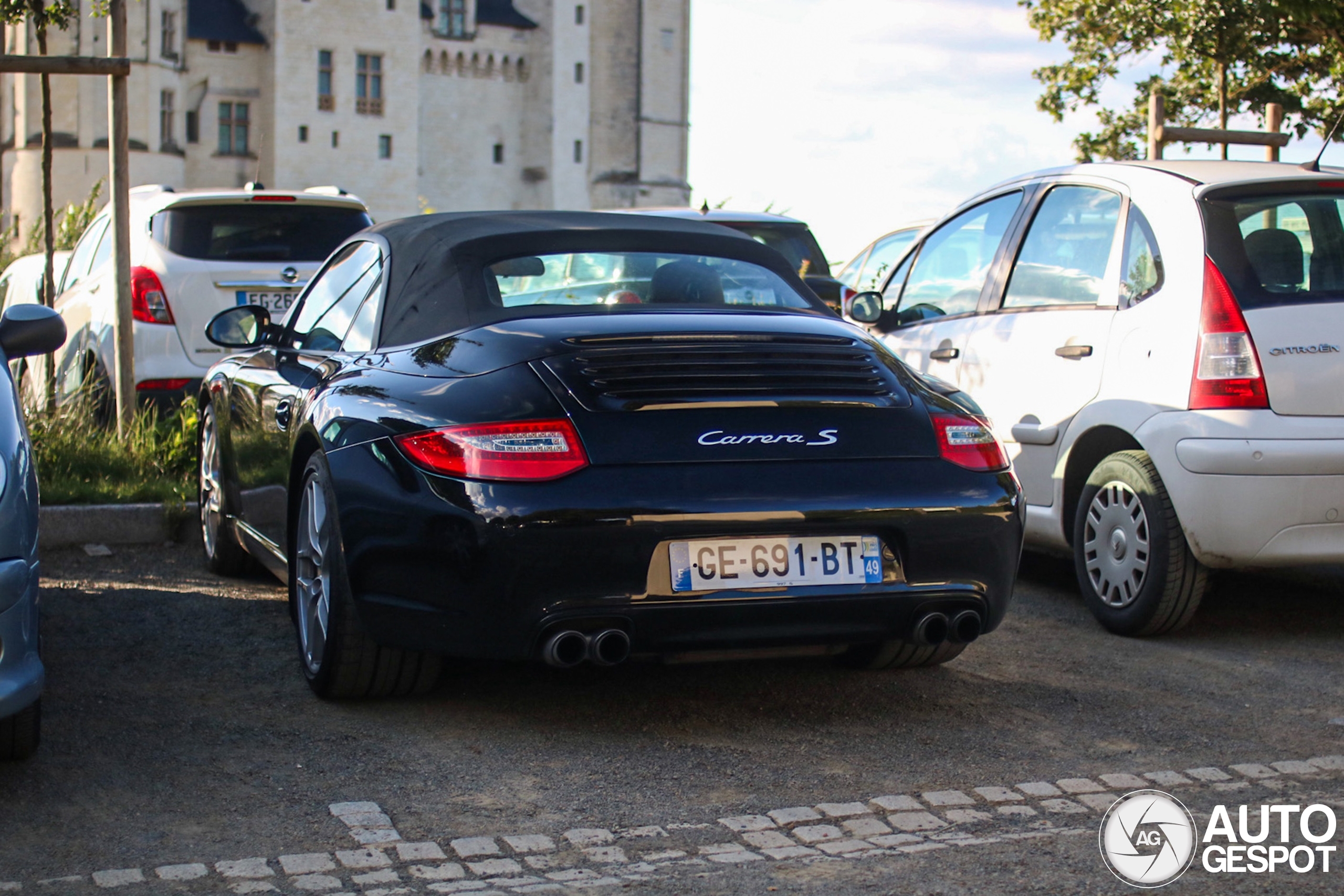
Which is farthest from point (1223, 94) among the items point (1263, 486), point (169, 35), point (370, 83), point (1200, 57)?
point (370, 83)

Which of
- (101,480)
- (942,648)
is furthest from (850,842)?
(101,480)

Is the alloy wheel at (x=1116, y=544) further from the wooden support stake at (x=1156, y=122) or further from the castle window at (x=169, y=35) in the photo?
the castle window at (x=169, y=35)

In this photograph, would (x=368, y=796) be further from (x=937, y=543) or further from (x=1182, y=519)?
(x=1182, y=519)

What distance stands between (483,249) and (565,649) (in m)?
1.45

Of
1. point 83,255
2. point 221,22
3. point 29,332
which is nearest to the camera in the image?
point 29,332

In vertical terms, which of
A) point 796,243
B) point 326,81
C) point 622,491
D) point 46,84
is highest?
point 326,81

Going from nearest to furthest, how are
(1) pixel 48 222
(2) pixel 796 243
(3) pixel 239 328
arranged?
(3) pixel 239 328, (1) pixel 48 222, (2) pixel 796 243

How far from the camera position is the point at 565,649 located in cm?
403

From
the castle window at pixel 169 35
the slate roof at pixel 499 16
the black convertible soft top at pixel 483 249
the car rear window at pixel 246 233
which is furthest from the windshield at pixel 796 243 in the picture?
the slate roof at pixel 499 16

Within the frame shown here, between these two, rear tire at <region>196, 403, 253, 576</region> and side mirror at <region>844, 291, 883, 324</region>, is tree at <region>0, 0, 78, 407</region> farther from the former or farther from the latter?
side mirror at <region>844, 291, 883, 324</region>

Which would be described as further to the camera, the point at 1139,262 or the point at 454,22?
the point at 454,22

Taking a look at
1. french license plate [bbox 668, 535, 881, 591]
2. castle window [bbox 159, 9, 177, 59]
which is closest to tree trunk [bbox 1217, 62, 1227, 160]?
french license plate [bbox 668, 535, 881, 591]

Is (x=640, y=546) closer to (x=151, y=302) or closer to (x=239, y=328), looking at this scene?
(x=239, y=328)

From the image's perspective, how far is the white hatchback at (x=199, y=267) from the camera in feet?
30.0
